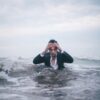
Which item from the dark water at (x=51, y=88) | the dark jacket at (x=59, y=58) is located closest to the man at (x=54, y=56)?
the dark jacket at (x=59, y=58)

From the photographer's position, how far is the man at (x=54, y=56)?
30.8 ft

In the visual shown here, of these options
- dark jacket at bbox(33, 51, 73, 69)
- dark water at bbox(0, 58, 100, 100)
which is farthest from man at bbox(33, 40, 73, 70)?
dark water at bbox(0, 58, 100, 100)

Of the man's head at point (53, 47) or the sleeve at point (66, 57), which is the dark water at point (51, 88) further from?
the man's head at point (53, 47)

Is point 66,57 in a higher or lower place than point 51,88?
higher

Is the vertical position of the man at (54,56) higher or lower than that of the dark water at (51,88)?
higher

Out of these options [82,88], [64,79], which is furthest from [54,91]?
[64,79]

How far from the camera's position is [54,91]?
20.8 ft

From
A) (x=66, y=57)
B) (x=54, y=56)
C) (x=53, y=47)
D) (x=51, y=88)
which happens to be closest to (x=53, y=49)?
(x=53, y=47)

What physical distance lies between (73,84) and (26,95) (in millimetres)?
1966

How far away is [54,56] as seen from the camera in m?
9.48

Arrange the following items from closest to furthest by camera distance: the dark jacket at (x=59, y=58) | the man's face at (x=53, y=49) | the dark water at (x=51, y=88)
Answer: the dark water at (x=51, y=88) < the man's face at (x=53, y=49) < the dark jacket at (x=59, y=58)

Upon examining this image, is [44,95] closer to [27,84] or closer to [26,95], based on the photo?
[26,95]

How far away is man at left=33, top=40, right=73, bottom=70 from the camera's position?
938cm

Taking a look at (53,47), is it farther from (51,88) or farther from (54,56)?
(51,88)
